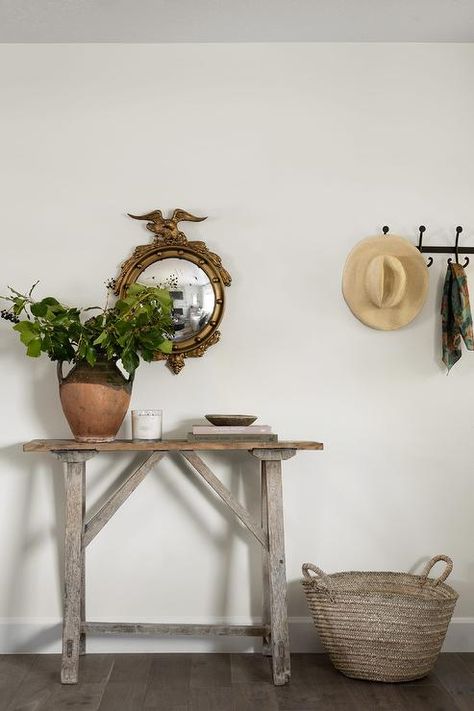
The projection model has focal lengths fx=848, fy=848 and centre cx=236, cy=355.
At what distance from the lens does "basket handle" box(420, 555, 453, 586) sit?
3.05m

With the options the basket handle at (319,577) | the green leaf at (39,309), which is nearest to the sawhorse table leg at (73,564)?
the green leaf at (39,309)

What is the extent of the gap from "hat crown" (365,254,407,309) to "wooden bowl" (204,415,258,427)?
0.71 m

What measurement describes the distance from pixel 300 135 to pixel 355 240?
0.48 metres

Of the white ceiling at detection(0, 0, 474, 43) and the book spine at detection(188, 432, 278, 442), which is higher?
the white ceiling at detection(0, 0, 474, 43)

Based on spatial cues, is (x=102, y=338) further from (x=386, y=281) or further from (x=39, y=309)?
(x=386, y=281)

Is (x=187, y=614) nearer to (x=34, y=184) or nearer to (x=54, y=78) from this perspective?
(x=34, y=184)

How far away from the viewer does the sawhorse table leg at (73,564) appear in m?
2.87

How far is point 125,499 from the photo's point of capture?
3062mm

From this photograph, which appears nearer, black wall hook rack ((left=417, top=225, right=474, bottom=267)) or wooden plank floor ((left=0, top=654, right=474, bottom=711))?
wooden plank floor ((left=0, top=654, right=474, bottom=711))

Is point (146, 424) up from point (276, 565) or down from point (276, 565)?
up

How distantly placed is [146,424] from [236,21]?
1.56 metres

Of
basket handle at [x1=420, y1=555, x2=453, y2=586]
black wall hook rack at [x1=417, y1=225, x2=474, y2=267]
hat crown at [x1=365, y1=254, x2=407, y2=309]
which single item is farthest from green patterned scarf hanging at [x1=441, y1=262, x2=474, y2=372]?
basket handle at [x1=420, y1=555, x2=453, y2=586]

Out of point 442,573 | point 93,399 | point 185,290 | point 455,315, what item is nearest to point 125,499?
point 93,399

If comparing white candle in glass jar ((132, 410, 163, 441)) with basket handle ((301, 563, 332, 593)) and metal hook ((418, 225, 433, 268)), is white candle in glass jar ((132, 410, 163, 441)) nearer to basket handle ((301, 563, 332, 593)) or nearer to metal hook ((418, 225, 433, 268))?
basket handle ((301, 563, 332, 593))
